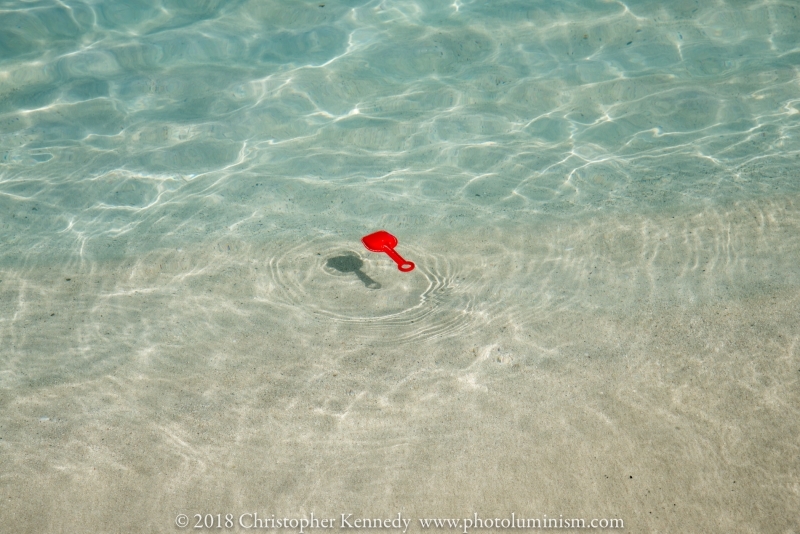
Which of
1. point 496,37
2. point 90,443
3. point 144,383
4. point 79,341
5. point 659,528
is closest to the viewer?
point 659,528

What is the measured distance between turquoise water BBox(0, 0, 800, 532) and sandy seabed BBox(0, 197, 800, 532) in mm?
18

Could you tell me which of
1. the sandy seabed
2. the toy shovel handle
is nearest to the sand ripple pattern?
the sandy seabed

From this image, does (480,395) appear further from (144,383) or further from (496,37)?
(496,37)

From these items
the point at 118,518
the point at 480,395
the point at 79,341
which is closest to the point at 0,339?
the point at 79,341

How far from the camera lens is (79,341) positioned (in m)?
3.79

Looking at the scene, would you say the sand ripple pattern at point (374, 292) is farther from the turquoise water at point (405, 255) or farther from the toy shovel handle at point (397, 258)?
the toy shovel handle at point (397, 258)

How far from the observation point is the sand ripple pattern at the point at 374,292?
3.80 meters

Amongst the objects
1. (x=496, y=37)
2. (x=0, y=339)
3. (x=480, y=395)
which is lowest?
(x=0, y=339)

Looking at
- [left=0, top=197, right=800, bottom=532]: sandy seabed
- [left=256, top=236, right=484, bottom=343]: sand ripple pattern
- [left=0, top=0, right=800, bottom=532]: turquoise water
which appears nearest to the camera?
[left=0, top=197, right=800, bottom=532]: sandy seabed

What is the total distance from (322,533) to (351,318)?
1.41 m

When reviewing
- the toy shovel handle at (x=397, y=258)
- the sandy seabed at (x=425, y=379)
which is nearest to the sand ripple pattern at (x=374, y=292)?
the sandy seabed at (x=425, y=379)

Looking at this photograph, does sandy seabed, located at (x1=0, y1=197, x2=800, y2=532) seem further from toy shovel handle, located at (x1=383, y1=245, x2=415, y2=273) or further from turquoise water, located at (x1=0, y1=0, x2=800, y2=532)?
toy shovel handle, located at (x1=383, y1=245, x2=415, y2=273)

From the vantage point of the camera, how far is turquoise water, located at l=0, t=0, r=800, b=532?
302cm

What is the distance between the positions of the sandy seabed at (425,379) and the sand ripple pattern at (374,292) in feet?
0.06
